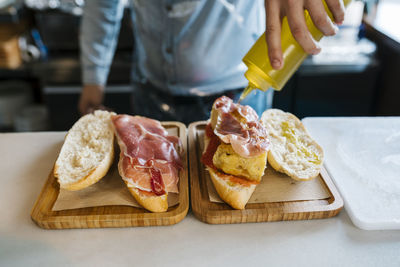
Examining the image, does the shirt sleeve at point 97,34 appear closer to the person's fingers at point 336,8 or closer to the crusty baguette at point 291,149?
the crusty baguette at point 291,149

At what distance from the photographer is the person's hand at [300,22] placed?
912 mm

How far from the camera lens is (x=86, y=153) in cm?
116

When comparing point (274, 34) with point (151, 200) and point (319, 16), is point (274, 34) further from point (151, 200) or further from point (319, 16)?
point (151, 200)

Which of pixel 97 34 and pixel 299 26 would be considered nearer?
pixel 299 26

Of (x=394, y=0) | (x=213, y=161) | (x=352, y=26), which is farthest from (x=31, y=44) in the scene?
(x=394, y=0)

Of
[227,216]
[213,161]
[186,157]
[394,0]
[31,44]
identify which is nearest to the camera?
[227,216]

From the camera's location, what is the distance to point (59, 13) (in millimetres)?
2701

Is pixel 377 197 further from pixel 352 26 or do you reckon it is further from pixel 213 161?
pixel 352 26

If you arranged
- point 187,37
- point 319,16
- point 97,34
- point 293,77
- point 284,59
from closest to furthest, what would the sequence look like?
point 319,16
point 284,59
point 187,37
point 97,34
point 293,77

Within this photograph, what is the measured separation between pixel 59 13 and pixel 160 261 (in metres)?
2.51

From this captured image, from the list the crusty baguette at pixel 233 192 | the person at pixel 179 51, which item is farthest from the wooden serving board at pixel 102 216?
the person at pixel 179 51

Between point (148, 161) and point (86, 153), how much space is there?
0.81 feet

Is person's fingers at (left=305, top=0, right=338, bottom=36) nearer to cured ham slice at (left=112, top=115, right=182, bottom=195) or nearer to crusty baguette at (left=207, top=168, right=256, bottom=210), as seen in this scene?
crusty baguette at (left=207, top=168, right=256, bottom=210)

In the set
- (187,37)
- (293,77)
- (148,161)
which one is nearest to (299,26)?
(148,161)
